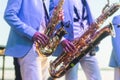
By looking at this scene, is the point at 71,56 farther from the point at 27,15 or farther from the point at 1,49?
the point at 1,49

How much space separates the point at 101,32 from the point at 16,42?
23.2 inches

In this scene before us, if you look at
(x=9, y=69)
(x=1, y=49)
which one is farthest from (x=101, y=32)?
(x=9, y=69)

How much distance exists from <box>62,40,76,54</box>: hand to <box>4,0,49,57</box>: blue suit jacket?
210mm

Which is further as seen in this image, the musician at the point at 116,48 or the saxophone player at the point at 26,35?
the musician at the point at 116,48

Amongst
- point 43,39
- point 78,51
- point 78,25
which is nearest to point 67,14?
point 78,25

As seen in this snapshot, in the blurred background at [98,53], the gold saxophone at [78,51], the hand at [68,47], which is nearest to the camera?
the hand at [68,47]

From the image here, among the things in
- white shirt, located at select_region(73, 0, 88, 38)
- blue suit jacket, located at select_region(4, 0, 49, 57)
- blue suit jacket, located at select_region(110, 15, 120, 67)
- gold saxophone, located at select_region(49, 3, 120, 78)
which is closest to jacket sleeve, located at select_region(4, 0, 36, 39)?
blue suit jacket, located at select_region(4, 0, 49, 57)

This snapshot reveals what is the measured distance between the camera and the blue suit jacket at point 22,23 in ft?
6.87

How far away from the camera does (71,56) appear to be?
2.42 metres

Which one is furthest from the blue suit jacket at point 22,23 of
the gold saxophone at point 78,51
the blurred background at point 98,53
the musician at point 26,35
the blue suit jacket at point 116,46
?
the blurred background at point 98,53

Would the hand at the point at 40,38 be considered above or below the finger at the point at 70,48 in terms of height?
above

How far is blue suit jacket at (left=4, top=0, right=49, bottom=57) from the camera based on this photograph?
209 cm

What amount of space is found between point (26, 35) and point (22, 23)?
2.7 inches

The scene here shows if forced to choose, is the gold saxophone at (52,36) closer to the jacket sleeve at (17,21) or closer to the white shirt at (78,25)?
the jacket sleeve at (17,21)
